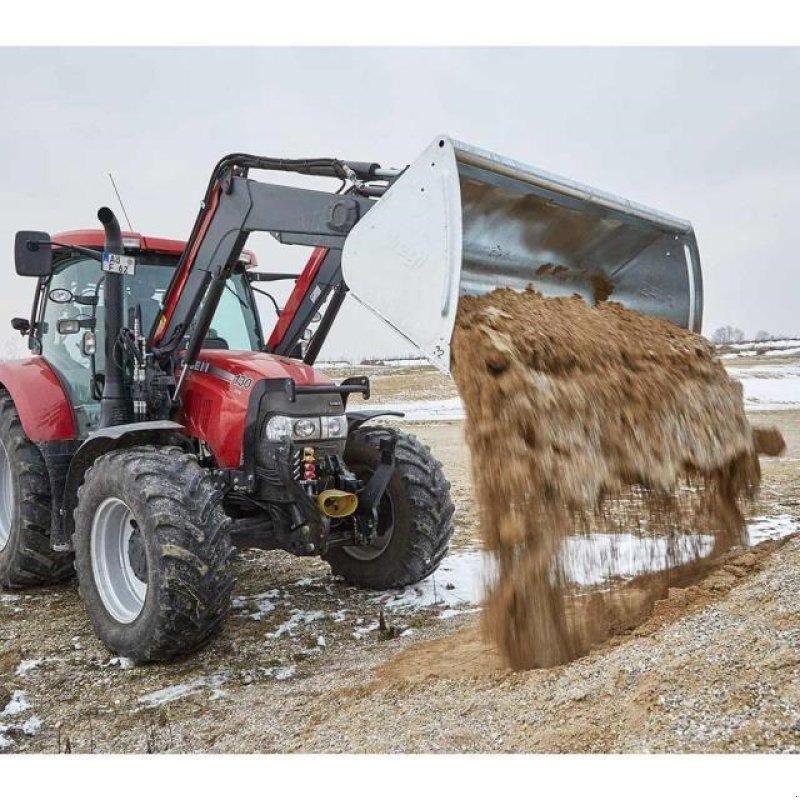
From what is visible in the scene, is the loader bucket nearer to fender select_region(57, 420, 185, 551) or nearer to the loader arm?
→ the loader arm

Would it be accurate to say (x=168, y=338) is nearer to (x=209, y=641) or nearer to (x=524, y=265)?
(x=209, y=641)

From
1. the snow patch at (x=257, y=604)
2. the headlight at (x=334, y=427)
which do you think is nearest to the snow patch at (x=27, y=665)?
the snow patch at (x=257, y=604)

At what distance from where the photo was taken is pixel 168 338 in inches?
170

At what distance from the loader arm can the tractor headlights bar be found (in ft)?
1.95

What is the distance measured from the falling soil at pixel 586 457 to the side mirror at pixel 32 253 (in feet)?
6.90

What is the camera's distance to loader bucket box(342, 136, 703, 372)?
306 centimetres

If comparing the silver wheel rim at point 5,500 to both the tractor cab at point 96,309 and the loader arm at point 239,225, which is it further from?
the loader arm at point 239,225

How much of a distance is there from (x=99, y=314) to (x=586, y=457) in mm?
2814

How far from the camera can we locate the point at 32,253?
398 cm

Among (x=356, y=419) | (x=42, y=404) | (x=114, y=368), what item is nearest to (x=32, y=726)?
(x=114, y=368)

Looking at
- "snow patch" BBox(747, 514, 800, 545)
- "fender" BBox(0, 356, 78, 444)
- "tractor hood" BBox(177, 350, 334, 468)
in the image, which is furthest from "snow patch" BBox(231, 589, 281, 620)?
"snow patch" BBox(747, 514, 800, 545)

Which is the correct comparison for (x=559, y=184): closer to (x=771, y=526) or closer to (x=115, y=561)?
(x=115, y=561)

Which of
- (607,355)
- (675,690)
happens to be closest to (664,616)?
(675,690)

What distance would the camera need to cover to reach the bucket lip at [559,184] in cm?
326
